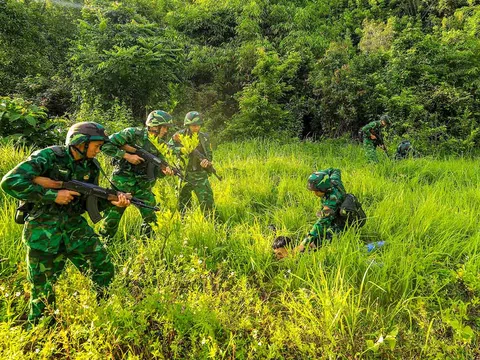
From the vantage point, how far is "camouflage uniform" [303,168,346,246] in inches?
128

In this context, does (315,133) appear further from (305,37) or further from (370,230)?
(370,230)

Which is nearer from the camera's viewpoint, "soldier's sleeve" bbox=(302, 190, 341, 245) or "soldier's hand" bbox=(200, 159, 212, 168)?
"soldier's sleeve" bbox=(302, 190, 341, 245)

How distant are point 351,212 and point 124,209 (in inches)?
93.5

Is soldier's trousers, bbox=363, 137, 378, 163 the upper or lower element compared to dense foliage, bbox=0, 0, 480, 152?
lower

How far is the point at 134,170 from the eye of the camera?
378cm

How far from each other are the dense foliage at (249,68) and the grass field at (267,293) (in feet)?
22.0

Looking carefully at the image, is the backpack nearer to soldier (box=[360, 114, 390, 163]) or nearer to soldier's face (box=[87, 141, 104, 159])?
soldier's face (box=[87, 141, 104, 159])

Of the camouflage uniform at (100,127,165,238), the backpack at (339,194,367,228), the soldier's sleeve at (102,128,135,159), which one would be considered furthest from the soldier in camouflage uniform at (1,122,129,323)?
the backpack at (339,194,367,228)

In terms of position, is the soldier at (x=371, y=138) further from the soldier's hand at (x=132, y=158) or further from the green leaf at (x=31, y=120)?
the green leaf at (x=31, y=120)

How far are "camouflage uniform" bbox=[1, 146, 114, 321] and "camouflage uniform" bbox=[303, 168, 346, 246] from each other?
1909mm

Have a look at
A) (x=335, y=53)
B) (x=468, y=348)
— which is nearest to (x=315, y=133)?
(x=335, y=53)

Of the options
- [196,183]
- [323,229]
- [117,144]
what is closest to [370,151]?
[196,183]

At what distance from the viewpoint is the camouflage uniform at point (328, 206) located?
3.25 metres

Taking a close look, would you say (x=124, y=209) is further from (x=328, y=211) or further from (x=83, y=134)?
(x=328, y=211)
